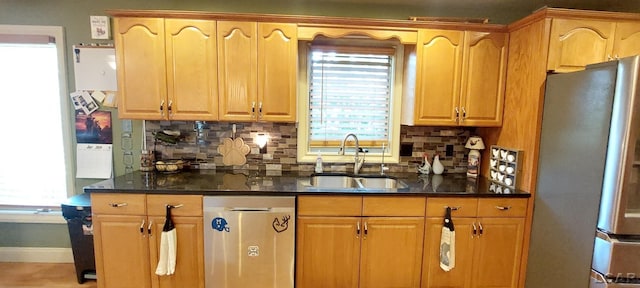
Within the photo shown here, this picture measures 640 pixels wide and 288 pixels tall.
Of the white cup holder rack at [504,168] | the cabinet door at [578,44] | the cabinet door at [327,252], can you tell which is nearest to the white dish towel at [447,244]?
the white cup holder rack at [504,168]

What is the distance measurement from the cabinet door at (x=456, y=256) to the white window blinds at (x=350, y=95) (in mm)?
938

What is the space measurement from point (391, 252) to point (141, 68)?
2238 millimetres

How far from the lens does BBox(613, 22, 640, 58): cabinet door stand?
1951 millimetres

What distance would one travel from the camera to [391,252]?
209 cm

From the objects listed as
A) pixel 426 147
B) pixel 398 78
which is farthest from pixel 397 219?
pixel 398 78

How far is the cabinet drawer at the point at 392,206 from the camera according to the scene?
6.71 ft

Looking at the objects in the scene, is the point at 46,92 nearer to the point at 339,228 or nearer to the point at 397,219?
the point at 339,228

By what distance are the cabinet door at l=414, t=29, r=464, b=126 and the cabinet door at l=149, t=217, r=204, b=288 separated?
182cm

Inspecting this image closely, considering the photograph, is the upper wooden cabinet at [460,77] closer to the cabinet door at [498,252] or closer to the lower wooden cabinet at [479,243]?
the lower wooden cabinet at [479,243]

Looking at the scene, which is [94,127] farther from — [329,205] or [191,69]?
[329,205]

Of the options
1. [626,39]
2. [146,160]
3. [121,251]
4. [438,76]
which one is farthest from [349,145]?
[626,39]

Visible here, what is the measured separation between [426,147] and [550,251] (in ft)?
3.78

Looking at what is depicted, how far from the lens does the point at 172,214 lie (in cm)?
199

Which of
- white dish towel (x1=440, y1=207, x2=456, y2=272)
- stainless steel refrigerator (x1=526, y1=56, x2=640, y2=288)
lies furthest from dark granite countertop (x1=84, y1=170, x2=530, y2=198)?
stainless steel refrigerator (x1=526, y1=56, x2=640, y2=288)
